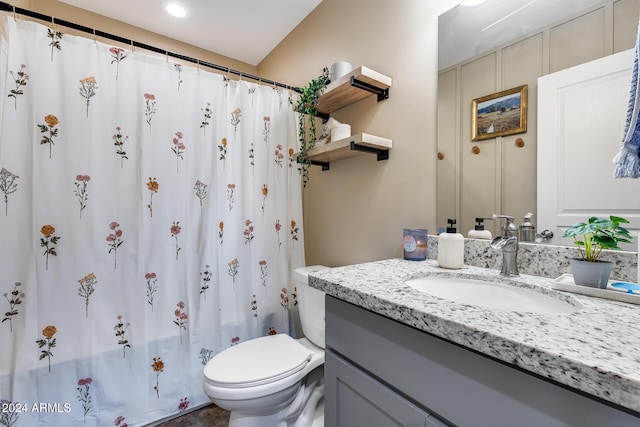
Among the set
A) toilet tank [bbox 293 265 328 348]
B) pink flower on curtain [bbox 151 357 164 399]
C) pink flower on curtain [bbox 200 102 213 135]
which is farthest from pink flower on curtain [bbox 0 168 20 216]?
toilet tank [bbox 293 265 328 348]

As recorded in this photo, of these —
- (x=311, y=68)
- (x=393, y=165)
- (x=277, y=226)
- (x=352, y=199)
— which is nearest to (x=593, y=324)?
(x=393, y=165)

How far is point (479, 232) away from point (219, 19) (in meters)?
2.25

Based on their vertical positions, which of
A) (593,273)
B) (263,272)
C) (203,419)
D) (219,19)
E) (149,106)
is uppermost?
(219,19)

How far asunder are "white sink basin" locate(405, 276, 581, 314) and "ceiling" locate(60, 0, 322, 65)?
6.41 feet

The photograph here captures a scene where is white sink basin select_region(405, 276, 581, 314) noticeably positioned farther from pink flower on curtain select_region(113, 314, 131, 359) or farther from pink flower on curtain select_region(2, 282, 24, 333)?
pink flower on curtain select_region(2, 282, 24, 333)

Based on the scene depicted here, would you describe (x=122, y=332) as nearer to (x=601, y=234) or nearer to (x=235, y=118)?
(x=235, y=118)

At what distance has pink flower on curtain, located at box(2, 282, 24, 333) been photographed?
1140mm

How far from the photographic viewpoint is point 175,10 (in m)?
1.92

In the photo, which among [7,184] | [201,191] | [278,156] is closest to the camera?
[7,184]

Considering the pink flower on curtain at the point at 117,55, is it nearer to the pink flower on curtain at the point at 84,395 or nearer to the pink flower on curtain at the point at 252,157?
the pink flower on curtain at the point at 252,157

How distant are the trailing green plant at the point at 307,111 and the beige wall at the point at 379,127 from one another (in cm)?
16

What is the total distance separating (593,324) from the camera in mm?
496

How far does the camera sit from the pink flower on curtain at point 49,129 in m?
1.19

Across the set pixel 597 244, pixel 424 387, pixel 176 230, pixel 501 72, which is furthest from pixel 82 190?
pixel 597 244
